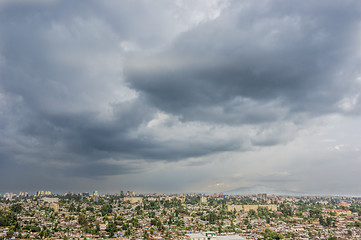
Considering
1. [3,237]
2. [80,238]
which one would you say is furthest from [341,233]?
[3,237]

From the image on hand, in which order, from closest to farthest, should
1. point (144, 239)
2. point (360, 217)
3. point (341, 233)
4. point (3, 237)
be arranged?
1. point (3, 237)
2. point (144, 239)
3. point (341, 233)
4. point (360, 217)

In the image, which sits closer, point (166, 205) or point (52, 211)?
point (52, 211)

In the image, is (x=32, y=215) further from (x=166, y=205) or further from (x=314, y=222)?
(x=314, y=222)

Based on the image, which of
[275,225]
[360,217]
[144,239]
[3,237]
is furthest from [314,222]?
[3,237]

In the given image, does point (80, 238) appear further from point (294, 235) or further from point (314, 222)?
point (314, 222)

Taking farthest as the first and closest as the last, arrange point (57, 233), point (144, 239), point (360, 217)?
point (360, 217), point (57, 233), point (144, 239)

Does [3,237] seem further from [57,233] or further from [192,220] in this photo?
[192,220]

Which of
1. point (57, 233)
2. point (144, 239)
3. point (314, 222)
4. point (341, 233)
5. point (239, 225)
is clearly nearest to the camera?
point (144, 239)

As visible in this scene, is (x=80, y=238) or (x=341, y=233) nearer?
(x=80, y=238)

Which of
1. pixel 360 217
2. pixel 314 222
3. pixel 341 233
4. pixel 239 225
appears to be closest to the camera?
pixel 341 233
